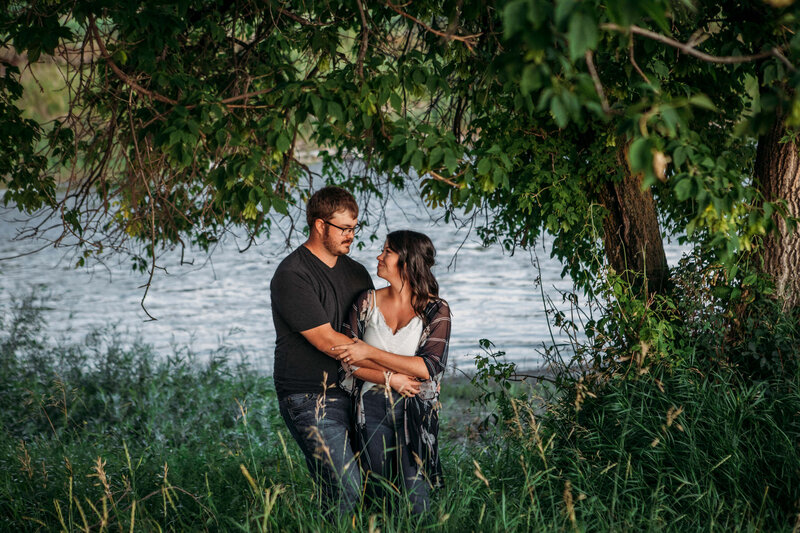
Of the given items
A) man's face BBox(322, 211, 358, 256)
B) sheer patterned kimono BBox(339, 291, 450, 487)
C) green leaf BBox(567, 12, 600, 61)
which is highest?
green leaf BBox(567, 12, 600, 61)

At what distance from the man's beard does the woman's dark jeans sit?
2.12ft

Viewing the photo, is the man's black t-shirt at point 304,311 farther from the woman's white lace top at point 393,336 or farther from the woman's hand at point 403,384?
the woman's hand at point 403,384

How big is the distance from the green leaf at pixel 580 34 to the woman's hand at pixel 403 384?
186cm

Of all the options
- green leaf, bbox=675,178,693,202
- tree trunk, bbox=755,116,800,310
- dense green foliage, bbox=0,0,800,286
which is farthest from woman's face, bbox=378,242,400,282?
tree trunk, bbox=755,116,800,310

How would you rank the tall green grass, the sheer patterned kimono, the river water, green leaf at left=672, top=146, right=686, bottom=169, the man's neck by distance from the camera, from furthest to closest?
the river water < the man's neck < the sheer patterned kimono < the tall green grass < green leaf at left=672, top=146, right=686, bottom=169

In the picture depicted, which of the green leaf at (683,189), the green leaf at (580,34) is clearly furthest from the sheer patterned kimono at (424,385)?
the green leaf at (580,34)

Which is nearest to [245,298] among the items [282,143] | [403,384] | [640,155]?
[282,143]

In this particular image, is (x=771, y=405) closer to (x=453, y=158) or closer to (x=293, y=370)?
(x=453, y=158)

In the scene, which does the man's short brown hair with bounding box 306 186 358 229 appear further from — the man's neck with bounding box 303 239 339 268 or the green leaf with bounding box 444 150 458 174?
the green leaf with bounding box 444 150 458 174

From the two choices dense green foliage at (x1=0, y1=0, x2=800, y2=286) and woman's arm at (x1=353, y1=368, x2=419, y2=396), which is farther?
dense green foliage at (x1=0, y1=0, x2=800, y2=286)

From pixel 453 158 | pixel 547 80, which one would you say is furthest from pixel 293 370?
pixel 547 80

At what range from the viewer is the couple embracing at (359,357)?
3238 millimetres

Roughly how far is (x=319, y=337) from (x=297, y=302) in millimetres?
179

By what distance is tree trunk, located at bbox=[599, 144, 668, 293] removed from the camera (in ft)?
15.4
